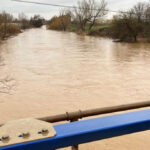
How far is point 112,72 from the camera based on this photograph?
7051 mm

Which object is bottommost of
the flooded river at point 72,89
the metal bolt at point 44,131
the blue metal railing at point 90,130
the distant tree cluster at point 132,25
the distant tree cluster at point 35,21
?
the flooded river at point 72,89

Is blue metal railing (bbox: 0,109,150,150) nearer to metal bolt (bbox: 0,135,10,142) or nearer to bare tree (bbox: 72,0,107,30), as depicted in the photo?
metal bolt (bbox: 0,135,10,142)

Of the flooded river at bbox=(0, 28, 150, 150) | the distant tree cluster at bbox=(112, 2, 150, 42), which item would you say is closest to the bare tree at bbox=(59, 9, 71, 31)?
the distant tree cluster at bbox=(112, 2, 150, 42)

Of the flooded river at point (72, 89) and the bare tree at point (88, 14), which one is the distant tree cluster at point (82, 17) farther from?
the flooded river at point (72, 89)

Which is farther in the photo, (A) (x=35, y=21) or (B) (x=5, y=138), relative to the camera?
(A) (x=35, y=21)

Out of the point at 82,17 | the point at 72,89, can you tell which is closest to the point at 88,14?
the point at 82,17

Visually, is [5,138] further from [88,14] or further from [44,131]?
[88,14]

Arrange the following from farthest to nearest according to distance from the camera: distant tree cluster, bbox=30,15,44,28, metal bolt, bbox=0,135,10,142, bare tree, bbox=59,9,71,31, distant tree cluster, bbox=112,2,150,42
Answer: distant tree cluster, bbox=30,15,44,28 → bare tree, bbox=59,9,71,31 → distant tree cluster, bbox=112,2,150,42 → metal bolt, bbox=0,135,10,142

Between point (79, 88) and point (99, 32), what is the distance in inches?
825

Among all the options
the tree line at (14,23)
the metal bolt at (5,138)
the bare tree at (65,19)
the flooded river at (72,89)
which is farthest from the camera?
the bare tree at (65,19)

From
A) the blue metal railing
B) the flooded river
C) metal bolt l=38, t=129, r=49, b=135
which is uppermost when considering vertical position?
metal bolt l=38, t=129, r=49, b=135

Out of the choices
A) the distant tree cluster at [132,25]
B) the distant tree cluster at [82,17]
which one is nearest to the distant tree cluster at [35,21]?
the distant tree cluster at [82,17]

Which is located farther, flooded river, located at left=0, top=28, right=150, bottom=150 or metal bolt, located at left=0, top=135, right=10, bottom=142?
flooded river, located at left=0, top=28, right=150, bottom=150

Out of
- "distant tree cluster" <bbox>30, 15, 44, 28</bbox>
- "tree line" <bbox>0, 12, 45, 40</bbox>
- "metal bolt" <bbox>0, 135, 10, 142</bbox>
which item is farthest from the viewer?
"distant tree cluster" <bbox>30, 15, 44, 28</bbox>
